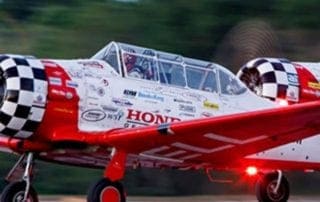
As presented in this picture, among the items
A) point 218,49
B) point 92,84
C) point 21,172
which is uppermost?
point 218,49

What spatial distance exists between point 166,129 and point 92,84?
3.35 ft

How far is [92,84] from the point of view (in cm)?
1027

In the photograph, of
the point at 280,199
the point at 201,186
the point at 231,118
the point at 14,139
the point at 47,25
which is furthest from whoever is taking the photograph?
the point at 47,25

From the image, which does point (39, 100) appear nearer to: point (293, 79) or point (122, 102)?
point (122, 102)

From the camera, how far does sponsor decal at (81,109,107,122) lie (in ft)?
33.6

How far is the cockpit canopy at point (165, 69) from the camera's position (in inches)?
418

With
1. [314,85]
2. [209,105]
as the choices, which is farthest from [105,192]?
[314,85]

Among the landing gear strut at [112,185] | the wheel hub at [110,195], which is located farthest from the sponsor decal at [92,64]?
the wheel hub at [110,195]

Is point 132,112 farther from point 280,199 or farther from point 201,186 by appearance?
point 201,186

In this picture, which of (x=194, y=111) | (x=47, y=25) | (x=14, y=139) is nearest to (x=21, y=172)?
(x=14, y=139)

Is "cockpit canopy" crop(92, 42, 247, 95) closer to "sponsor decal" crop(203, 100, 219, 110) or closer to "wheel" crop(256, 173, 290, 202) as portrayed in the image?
"sponsor decal" crop(203, 100, 219, 110)

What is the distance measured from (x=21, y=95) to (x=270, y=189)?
3878 millimetres

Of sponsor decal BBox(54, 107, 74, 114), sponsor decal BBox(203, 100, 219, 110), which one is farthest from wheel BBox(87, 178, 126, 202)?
sponsor decal BBox(203, 100, 219, 110)

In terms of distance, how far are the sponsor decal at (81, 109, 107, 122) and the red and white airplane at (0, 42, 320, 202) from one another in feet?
0.03
